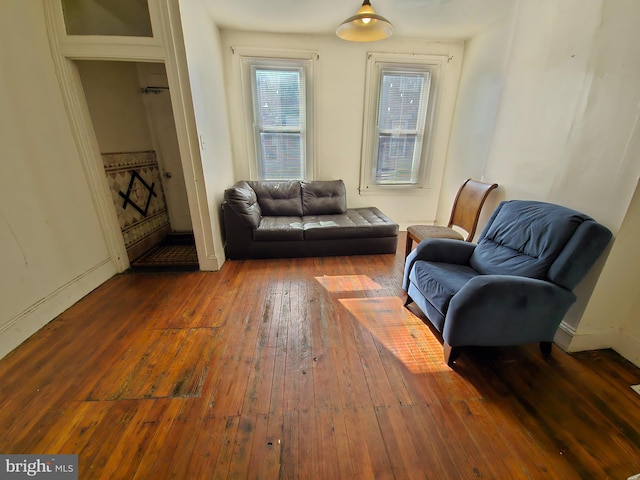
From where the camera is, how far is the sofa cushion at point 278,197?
3.41 meters

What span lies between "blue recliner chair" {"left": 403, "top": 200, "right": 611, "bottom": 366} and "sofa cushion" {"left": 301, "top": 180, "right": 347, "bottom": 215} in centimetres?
Answer: 192

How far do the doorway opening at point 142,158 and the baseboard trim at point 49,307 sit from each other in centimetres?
40

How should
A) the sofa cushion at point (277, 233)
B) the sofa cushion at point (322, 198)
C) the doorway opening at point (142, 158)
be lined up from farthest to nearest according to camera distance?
1. the sofa cushion at point (322, 198)
2. the sofa cushion at point (277, 233)
3. the doorway opening at point (142, 158)

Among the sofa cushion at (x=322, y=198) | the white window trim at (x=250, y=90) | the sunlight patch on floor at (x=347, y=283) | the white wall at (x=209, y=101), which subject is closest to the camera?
the white wall at (x=209, y=101)

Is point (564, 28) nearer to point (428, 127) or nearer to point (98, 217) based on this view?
point (428, 127)

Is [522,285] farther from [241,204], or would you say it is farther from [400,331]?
[241,204]

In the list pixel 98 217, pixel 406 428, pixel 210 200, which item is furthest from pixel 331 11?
pixel 406 428

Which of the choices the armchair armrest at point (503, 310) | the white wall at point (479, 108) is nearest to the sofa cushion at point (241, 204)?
the armchair armrest at point (503, 310)

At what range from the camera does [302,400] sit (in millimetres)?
1362

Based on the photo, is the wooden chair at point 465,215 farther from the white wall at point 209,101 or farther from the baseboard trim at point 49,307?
the baseboard trim at point 49,307

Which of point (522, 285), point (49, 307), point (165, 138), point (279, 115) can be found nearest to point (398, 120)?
point (279, 115)

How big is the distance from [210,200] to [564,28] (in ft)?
10.7

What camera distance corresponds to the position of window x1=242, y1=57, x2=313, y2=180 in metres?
3.34

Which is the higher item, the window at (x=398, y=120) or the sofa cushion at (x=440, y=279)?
the window at (x=398, y=120)
